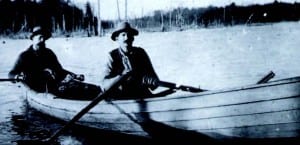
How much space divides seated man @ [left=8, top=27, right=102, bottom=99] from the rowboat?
267 centimetres

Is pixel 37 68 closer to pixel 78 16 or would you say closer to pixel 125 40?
pixel 125 40

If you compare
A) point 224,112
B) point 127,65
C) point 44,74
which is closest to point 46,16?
point 44,74

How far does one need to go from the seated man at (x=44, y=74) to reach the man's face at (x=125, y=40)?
317cm

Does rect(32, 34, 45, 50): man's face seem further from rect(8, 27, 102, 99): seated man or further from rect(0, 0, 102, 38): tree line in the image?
rect(0, 0, 102, 38): tree line

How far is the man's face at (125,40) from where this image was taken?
7802 mm

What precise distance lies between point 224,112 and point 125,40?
250 centimetres

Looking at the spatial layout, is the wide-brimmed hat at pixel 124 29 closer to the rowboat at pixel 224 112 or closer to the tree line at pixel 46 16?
the rowboat at pixel 224 112

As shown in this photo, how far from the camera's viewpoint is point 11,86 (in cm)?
1941

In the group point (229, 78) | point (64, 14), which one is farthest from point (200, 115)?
point (64, 14)

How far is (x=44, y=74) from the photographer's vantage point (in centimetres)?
1092

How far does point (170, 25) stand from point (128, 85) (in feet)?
412

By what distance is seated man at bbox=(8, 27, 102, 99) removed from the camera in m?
10.4

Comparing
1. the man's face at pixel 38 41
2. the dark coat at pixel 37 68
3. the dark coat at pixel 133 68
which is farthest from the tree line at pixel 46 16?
the dark coat at pixel 133 68

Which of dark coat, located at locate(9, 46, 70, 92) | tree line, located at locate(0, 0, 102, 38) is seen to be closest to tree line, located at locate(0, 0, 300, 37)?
tree line, located at locate(0, 0, 102, 38)
